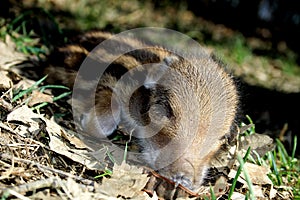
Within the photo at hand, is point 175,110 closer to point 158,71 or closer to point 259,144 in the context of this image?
point 158,71

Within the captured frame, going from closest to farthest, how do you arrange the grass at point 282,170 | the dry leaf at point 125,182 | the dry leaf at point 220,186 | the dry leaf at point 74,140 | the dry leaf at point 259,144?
1. the dry leaf at point 125,182
2. the dry leaf at point 220,186
3. the dry leaf at point 74,140
4. the grass at point 282,170
5. the dry leaf at point 259,144

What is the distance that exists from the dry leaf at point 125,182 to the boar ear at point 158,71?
1.06 m

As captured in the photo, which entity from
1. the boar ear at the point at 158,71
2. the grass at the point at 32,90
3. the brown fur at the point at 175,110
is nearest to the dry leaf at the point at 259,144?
the brown fur at the point at 175,110

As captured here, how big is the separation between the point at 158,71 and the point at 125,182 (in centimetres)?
140

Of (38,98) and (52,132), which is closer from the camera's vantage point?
(52,132)

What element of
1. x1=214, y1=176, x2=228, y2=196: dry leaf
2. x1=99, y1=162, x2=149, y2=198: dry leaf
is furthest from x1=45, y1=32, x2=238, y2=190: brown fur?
x1=99, y1=162, x2=149, y2=198: dry leaf

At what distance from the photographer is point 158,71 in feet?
15.8

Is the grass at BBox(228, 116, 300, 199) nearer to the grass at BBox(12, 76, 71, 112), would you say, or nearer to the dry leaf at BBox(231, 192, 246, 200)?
the dry leaf at BBox(231, 192, 246, 200)

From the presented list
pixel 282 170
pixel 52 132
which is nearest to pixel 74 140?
pixel 52 132

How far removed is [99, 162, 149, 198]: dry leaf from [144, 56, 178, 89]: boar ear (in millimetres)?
1056

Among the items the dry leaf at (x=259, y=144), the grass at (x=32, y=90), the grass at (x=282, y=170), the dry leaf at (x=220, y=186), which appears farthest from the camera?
the dry leaf at (x=259, y=144)

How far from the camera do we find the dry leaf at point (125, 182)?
141 inches

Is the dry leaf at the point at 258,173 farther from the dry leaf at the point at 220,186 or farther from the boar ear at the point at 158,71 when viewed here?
the boar ear at the point at 158,71

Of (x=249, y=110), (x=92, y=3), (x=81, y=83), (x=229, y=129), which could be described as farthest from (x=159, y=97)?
(x=92, y=3)
